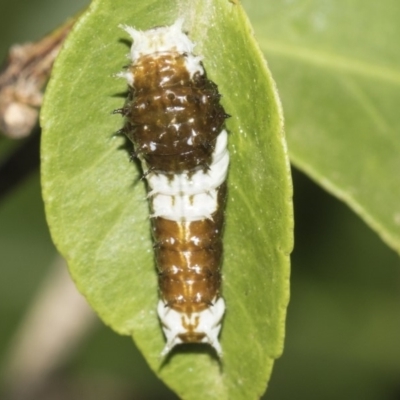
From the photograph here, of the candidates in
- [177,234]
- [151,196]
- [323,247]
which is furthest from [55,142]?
[323,247]

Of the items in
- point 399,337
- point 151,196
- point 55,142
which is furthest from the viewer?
point 399,337

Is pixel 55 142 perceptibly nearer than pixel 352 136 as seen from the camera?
Yes

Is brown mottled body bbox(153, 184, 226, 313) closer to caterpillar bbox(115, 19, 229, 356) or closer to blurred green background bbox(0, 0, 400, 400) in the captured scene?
caterpillar bbox(115, 19, 229, 356)

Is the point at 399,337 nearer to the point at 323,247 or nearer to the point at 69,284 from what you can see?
the point at 323,247

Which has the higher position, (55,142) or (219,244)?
(55,142)

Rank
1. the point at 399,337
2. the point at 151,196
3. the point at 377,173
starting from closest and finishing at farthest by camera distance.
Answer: the point at 151,196 → the point at 377,173 → the point at 399,337

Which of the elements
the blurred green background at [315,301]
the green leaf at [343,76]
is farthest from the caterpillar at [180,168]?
the blurred green background at [315,301]

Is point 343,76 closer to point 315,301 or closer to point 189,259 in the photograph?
point 189,259

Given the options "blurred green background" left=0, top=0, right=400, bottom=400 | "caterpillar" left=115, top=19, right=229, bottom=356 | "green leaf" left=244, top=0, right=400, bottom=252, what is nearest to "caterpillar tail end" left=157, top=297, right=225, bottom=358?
"caterpillar" left=115, top=19, right=229, bottom=356
